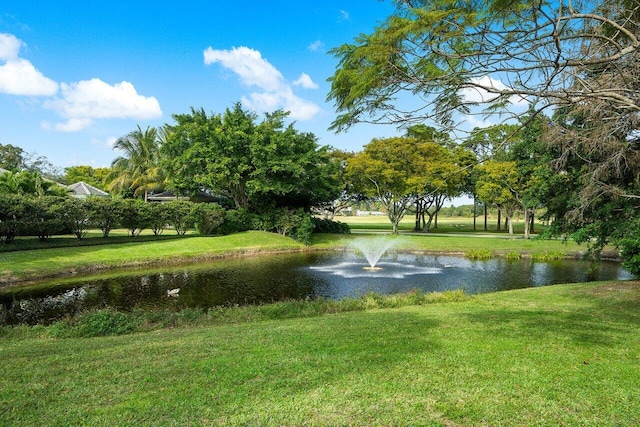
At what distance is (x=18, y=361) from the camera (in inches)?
231

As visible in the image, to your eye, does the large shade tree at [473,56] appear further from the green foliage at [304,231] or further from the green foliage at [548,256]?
the green foliage at [304,231]

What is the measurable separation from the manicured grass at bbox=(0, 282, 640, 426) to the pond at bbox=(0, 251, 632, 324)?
21.4ft

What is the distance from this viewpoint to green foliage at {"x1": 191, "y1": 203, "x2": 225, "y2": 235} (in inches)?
1241

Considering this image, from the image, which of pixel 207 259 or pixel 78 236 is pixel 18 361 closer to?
pixel 207 259

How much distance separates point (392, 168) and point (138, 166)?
31.8 meters

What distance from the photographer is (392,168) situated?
126ft

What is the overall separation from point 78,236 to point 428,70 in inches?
1053

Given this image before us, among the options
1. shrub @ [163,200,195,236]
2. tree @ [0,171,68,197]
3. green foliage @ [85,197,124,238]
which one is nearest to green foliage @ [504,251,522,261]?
shrub @ [163,200,195,236]

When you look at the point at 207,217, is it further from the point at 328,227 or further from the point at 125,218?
the point at 328,227

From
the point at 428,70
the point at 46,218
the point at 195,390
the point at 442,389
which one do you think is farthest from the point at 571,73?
the point at 46,218

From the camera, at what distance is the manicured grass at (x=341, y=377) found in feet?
13.0

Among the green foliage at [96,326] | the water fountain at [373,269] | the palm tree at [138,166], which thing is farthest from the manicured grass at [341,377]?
the palm tree at [138,166]

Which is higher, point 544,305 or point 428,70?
point 428,70

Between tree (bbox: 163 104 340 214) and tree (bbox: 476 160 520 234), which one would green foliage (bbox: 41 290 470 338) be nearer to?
tree (bbox: 163 104 340 214)
